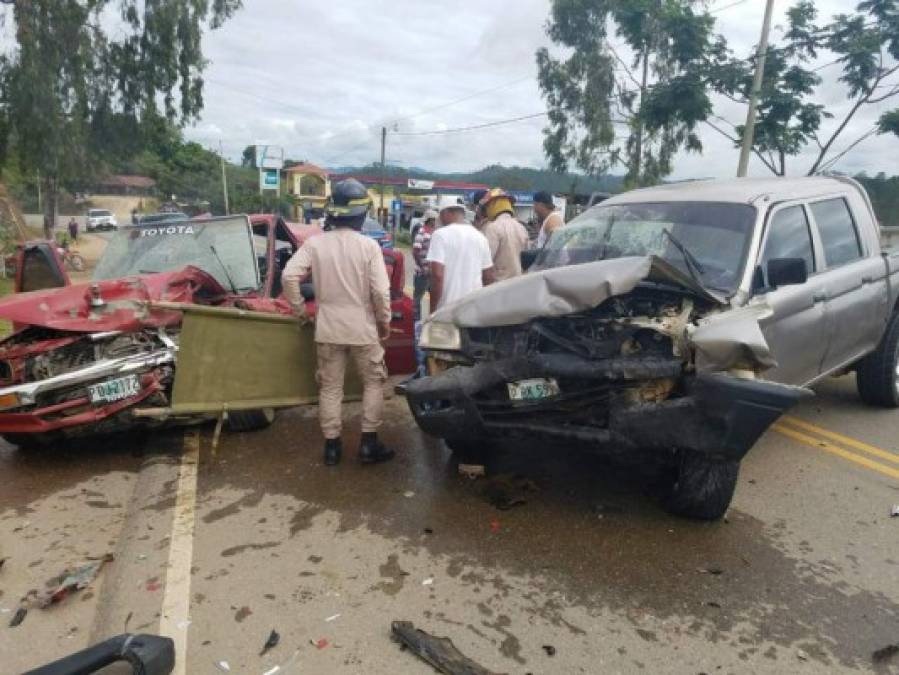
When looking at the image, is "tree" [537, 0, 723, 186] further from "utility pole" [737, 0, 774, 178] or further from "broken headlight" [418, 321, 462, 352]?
"broken headlight" [418, 321, 462, 352]

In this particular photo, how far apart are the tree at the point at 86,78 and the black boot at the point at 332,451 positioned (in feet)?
61.3

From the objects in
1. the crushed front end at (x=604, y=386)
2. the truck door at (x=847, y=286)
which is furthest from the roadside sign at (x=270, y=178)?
the crushed front end at (x=604, y=386)

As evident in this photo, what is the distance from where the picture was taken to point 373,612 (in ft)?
9.45

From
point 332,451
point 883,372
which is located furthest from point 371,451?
point 883,372

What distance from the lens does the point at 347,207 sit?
4422 mm

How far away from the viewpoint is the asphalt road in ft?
8.77

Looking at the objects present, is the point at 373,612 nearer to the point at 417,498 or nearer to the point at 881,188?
the point at 417,498

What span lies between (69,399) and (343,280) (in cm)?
186

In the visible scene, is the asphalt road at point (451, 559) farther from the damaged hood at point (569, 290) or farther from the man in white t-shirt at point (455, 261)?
the man in white t-shirt at point (455, 261)

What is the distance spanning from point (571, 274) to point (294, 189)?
282 feet

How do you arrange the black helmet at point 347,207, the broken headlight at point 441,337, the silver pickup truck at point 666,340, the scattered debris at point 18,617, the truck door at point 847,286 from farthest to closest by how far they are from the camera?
the truck door at point 847,286 < the black helmet at point 347,207 < the broken headlight at point 441,337 < the silver pickup truck at point 666,340 < the scattered debris at point 18,617

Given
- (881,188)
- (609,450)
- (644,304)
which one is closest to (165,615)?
(609,450)

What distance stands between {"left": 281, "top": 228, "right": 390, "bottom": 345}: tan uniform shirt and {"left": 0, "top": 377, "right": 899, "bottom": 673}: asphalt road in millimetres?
933

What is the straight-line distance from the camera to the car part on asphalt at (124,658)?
234cm
